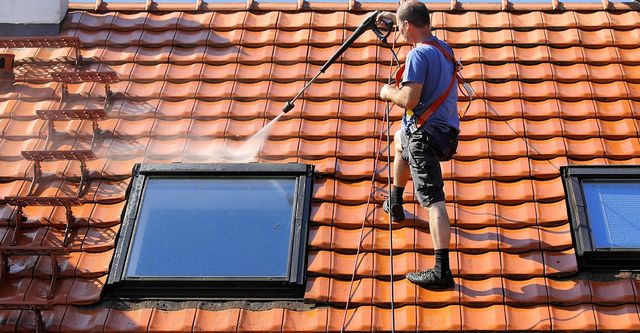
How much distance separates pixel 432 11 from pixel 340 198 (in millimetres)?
2754

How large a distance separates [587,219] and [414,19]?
1701 mm

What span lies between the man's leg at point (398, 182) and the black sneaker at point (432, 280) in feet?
2.05

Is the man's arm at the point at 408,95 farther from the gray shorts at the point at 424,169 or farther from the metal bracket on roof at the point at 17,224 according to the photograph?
the metal bracket on roof at the point at 17,224

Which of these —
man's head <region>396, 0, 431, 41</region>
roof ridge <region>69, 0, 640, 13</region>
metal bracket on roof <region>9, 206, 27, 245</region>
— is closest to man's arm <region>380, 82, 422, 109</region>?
man's head <region>396, 0, 431, 41</region>

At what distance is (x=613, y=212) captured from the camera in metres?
6.90

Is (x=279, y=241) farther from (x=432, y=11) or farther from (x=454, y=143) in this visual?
(x=432, y=11)

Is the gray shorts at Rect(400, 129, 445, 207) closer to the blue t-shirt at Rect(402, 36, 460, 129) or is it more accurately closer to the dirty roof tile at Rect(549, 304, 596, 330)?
the blue t-shirt at Rect(402, 36, 460, 129)

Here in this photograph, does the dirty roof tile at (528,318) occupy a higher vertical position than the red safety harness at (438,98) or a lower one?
lower

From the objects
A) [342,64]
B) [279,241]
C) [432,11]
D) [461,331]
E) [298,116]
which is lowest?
[461,331]

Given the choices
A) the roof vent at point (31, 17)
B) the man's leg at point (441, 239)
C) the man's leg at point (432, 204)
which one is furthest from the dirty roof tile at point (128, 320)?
the roof vent at point (31, 17)

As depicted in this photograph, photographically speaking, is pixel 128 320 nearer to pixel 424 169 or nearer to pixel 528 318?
pixel 424 169

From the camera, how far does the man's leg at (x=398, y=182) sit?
6910 millimetres

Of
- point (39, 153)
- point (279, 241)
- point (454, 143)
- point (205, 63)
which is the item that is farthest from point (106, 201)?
point (454, 143)

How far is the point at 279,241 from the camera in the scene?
6762mm
